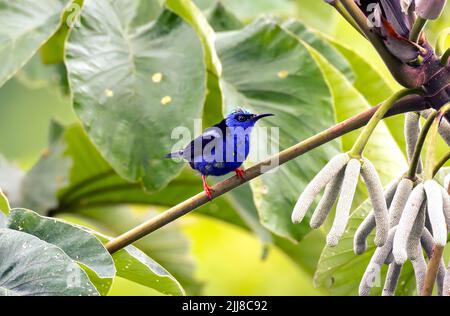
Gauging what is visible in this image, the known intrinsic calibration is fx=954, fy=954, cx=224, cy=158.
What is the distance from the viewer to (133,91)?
1.80 meters

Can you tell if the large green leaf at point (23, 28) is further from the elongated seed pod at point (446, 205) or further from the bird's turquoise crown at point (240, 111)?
the elongated seed pod at point (446, 205)

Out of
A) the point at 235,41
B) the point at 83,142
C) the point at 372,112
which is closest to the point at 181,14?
the point at 235,41

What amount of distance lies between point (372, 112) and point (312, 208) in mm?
566

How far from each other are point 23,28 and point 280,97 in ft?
1.68

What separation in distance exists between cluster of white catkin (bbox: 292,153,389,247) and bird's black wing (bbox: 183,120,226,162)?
563 mm

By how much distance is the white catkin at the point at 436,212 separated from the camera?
1.03 metres

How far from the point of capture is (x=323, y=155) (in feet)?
5.84

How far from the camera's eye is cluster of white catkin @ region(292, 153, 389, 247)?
107 cm

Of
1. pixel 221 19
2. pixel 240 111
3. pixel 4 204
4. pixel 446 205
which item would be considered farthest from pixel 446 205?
pixel 221 19

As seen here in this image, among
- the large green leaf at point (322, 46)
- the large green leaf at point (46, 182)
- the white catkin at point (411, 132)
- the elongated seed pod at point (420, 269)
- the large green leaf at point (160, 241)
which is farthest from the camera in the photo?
the large green leaf at point (160, 241)

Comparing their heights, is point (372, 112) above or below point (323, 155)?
above

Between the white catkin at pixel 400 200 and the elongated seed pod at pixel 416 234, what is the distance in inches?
1.7

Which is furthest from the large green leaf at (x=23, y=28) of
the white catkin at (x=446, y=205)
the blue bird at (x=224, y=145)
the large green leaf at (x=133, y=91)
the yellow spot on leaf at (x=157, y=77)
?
→ the white catkin at (x=446, y=205)
